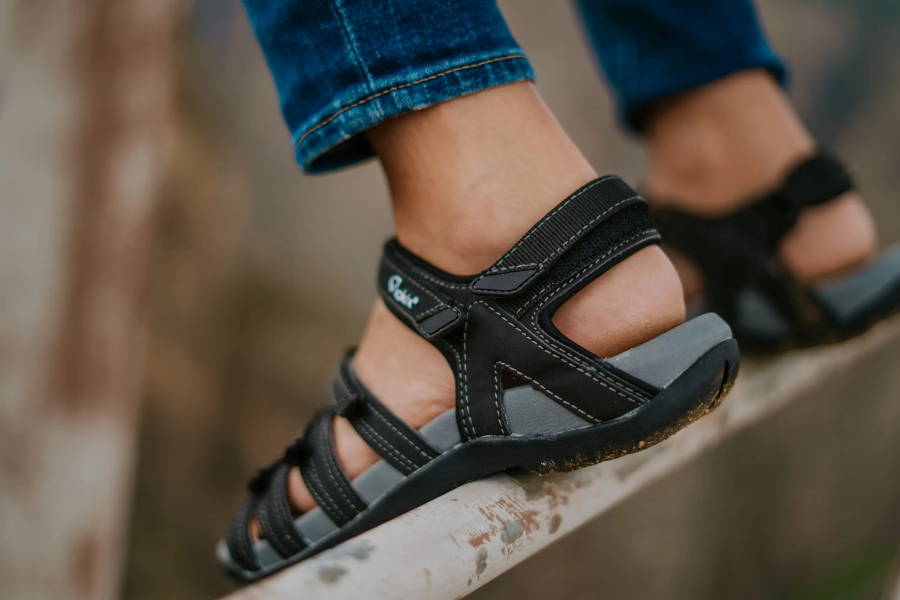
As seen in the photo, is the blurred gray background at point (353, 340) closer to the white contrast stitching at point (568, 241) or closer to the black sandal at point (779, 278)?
the black sandal at point (779, 278)

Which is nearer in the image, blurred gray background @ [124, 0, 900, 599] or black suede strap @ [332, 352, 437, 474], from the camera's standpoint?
black suede strap @ [332, 352, 437, 474]

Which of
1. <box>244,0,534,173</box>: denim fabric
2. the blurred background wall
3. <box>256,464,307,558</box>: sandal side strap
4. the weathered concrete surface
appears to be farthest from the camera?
the blurred background wall

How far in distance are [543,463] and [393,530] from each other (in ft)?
0.45

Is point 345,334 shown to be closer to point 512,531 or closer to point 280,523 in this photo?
point 280,523

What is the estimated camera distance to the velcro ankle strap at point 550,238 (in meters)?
0.49

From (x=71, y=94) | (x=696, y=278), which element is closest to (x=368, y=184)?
(x=71, y=94)

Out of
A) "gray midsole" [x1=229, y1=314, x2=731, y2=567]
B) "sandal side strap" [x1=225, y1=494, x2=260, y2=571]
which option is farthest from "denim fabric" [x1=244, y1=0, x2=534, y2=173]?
"sandal side strap" [x1=225, y1=494, x2=260, y2=571]

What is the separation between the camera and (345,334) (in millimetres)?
1877

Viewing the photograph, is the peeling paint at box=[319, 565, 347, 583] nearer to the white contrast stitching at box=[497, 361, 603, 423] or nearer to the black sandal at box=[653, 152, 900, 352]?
the white contrast stitching at box=[497, 361, 603, 423]

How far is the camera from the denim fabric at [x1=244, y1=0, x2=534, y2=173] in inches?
18.4

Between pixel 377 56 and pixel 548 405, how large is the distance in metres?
0.27

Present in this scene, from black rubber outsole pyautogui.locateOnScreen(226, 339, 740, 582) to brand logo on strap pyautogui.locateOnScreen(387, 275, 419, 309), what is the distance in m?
0.12

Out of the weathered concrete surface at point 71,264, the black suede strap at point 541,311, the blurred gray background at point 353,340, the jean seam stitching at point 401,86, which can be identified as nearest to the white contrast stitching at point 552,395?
the black suede strap at point 541,311

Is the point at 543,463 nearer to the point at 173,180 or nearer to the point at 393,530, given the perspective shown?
the point at 393,530
